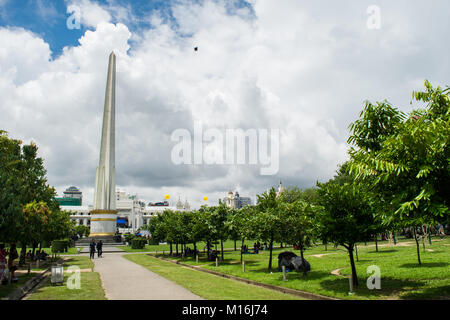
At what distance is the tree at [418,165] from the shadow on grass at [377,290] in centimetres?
404

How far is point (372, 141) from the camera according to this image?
1333 centimetres

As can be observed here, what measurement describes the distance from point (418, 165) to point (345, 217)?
5.67m

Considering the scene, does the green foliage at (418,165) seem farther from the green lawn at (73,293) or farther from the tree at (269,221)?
the green lawn at (73,293)

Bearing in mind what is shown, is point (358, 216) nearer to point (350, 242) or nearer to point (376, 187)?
point (350, 242)

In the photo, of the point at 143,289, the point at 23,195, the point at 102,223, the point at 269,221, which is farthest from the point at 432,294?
the point at 102,223

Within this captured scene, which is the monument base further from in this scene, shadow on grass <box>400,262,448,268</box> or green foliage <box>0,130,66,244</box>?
shadow on grass <box>400,262,448,268</box>

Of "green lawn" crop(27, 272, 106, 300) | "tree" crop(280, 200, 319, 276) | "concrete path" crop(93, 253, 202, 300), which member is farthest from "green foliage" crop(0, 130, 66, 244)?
"tree" crop(280, 200, 319, 276)

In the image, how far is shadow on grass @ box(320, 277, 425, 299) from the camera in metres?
13.5

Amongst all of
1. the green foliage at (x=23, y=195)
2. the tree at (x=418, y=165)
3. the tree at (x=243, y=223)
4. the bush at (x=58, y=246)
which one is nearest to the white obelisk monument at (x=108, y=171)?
the bush at (x=58, y=246)

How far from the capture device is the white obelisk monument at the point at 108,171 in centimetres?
6694

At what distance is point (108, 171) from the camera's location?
69.1 metres

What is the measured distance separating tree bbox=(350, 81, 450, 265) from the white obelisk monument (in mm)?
63270
